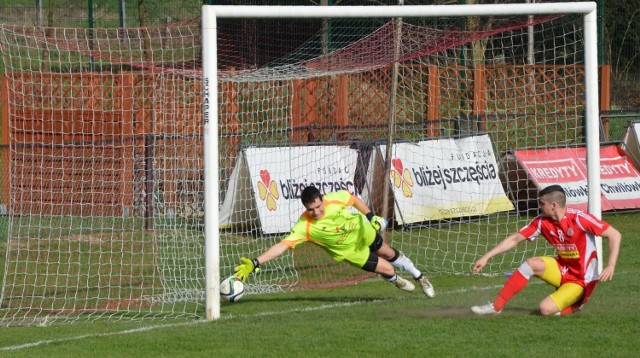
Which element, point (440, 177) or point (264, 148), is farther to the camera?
point (440, 177)

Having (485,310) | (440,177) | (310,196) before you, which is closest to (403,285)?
(310,196)

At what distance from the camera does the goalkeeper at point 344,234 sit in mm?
10633

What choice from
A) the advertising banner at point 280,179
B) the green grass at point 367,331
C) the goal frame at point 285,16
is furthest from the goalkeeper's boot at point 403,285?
the advertising banner at point 280,179

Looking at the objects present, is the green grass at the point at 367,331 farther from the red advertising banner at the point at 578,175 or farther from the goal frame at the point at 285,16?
the red advertising banner at the point at 578,175

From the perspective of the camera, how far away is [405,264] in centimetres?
1125

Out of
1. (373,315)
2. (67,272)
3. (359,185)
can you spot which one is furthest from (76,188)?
(373,315)

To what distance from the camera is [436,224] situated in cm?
1625

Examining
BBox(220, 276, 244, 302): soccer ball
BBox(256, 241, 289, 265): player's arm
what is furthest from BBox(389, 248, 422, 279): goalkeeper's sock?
BBox(220, 276, 244, 302): soccer ball

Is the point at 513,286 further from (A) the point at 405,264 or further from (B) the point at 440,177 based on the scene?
(B) the point at 440,177

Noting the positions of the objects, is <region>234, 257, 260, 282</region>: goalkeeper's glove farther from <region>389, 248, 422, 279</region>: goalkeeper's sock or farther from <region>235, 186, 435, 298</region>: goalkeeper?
<region>389, 248, 422, 279</region>: goalkeeper's sock

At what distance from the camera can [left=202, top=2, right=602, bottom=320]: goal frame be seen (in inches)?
393

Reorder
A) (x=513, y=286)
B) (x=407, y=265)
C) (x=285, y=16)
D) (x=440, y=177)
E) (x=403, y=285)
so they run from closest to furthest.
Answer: (x=513, y=286), (x=285, y=16), (x=403, y=285), (x=407, y=265), (x=440, y=177)

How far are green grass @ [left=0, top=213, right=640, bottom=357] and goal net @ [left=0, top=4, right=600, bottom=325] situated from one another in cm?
96

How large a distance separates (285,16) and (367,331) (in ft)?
10.9
